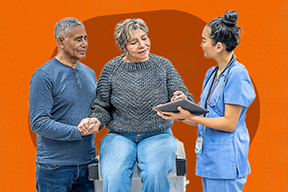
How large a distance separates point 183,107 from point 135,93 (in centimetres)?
45

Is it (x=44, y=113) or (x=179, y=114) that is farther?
(x=44, y=113)

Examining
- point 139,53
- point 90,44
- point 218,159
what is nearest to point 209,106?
point 218,159

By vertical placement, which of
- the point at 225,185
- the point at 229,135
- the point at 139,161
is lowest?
the point at 225,185

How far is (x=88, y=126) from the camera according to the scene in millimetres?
2838

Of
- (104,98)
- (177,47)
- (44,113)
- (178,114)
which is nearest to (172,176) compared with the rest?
(178,114)

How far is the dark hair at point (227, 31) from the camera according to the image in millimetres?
2674

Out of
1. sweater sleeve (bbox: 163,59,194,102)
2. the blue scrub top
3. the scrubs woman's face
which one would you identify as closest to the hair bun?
the scrubs woman's face

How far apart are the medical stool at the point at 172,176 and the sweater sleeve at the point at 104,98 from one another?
0.36 meters

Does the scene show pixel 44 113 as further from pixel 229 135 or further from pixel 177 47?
pixel 177 47

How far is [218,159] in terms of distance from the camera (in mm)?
2736

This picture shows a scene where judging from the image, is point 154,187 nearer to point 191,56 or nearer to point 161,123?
point 161,123

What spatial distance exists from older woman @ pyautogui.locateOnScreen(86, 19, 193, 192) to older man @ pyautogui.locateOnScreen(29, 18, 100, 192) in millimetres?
145

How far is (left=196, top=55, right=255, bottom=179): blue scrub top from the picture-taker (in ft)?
8.67

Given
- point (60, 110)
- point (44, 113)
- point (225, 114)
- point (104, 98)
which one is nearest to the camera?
point (225, 114)
